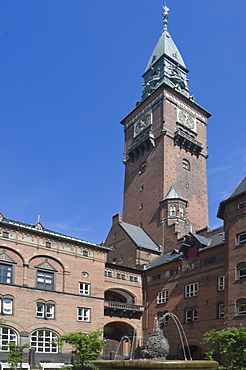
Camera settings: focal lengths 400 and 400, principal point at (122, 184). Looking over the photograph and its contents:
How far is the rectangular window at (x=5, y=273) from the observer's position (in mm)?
37481

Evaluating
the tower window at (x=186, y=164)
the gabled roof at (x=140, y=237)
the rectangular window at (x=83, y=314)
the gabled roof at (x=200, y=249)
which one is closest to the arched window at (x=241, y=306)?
the gabled roof at (x=200, y=249)

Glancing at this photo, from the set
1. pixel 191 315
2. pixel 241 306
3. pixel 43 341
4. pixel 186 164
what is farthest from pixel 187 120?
pixel 43 341

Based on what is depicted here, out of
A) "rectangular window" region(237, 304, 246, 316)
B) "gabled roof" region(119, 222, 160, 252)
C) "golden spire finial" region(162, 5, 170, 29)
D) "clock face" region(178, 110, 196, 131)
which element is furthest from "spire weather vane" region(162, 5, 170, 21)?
"rectangular window" region(237, 304, 246, 316)

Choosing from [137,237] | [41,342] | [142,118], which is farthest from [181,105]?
[41,342]

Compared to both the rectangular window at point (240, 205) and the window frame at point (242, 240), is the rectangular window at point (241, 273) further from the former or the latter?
the rectangular window at point (240, 205)

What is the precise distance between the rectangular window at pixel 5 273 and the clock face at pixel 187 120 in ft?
127

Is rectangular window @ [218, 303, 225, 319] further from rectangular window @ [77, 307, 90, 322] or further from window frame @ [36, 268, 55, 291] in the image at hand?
window frame @ [36, 268, 55, 291]

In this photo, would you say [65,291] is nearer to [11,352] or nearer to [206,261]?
[11,352]

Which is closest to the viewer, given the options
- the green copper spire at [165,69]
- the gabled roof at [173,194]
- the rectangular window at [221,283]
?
the rectangular window at [221,283]

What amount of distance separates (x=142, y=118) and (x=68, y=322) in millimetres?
39545

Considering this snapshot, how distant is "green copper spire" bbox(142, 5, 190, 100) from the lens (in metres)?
70.9

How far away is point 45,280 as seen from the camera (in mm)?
40281

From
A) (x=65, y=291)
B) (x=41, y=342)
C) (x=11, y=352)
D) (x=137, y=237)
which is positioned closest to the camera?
(x=11, y=352)

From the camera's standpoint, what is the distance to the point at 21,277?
38500 millimetres
